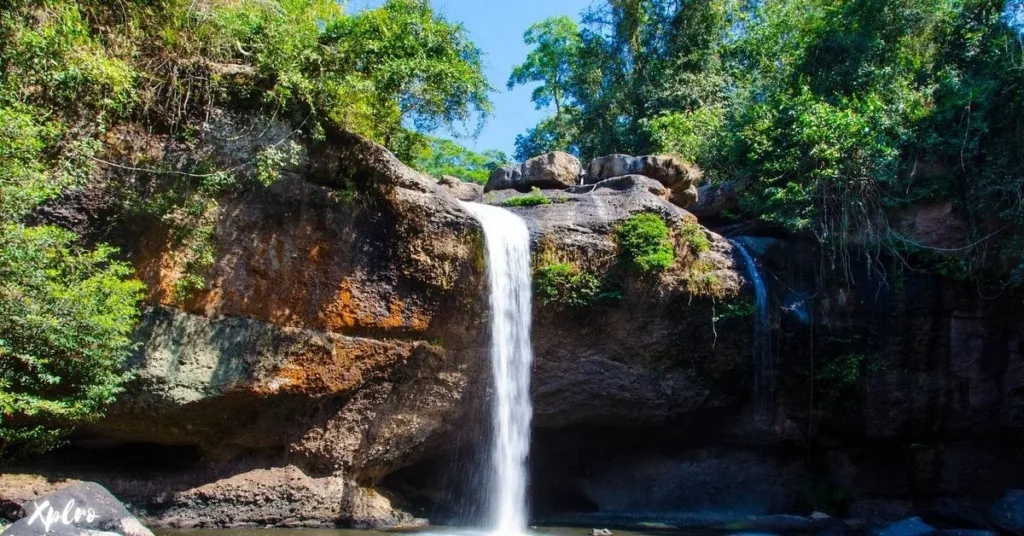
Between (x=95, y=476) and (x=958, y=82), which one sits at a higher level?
(x=958, y=82)

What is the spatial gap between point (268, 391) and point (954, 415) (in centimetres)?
1179

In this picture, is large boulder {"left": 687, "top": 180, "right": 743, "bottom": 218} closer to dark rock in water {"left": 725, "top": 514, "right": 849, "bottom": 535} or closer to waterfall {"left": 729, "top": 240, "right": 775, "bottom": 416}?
waterfall {"left": 729, "top": 240, "right": 775, "bottom": 416}

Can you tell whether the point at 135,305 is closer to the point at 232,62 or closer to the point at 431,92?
the point at 232,62

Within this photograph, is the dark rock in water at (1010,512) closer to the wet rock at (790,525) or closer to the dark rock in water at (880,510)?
the dark rock in water at (880,510)

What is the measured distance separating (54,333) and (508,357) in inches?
253

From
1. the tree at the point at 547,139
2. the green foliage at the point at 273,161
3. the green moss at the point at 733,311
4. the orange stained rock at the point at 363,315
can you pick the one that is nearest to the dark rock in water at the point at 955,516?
the green moss at the point at 733,311

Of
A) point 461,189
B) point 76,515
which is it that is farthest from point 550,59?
point 76,515

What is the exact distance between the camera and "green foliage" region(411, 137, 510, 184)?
2956cm

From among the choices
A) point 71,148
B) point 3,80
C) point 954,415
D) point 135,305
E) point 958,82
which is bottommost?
point 954,415

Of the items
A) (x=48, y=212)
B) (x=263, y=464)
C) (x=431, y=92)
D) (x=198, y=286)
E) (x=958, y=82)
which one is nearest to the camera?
(x=48, y=212)

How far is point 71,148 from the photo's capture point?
934 cm

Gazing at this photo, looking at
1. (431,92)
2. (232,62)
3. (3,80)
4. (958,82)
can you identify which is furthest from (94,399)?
(958,82)

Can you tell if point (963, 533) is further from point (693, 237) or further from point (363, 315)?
point (363, 315)

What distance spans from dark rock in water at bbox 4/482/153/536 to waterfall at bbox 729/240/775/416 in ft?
32.9
